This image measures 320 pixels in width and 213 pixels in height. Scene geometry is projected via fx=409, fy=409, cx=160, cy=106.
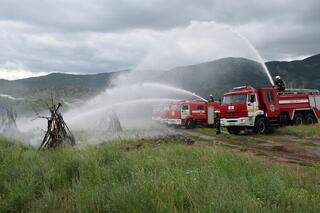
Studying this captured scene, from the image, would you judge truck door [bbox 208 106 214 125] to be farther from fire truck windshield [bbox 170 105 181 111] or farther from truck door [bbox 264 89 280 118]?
truck door [bbox 264 89 280 118]

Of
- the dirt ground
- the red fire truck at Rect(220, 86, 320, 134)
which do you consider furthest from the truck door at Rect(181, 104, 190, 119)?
the dirt ground

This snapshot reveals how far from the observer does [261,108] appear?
23.4m

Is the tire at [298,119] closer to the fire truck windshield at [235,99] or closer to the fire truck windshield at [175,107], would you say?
the fire truck windshield at [235,99]

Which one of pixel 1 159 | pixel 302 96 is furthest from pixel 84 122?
pixel 1 159

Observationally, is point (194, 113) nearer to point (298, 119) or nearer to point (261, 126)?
point (298, 119)

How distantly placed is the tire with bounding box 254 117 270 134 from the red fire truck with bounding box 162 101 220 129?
826cm

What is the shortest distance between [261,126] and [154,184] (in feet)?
58.7

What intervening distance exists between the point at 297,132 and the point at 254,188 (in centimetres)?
1639

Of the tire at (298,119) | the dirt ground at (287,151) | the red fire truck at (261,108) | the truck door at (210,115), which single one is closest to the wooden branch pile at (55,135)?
the dirt ground at (287,151)

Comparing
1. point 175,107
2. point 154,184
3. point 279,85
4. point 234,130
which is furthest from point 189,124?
point 154,184

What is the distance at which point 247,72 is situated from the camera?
170750 mm

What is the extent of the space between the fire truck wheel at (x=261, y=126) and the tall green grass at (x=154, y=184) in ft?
41.7

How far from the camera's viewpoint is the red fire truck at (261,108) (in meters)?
23.2

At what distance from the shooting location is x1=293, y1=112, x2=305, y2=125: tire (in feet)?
81.9
